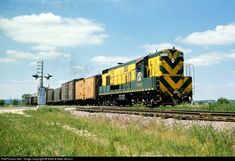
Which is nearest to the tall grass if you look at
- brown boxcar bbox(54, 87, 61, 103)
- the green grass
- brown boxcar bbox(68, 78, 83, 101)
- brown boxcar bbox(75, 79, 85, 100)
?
the green grass

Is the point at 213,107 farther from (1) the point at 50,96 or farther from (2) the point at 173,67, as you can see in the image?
(1) the point at 50,96

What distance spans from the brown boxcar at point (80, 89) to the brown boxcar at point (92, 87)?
6.84ft

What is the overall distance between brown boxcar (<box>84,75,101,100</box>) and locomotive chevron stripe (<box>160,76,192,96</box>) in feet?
52.7

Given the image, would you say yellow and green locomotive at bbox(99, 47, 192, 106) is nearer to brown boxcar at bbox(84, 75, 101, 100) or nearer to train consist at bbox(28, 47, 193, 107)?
train consist at bbox(28, 47, 193, 107)

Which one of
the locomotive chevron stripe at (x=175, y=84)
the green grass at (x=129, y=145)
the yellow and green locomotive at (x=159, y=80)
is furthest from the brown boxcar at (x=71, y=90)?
the green grass at (x=129, y=145)

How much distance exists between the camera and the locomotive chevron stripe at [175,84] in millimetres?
22641

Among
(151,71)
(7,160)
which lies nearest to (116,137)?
(7,160)

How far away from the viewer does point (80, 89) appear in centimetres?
4588

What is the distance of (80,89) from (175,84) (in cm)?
2441

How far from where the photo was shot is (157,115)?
55.5ft

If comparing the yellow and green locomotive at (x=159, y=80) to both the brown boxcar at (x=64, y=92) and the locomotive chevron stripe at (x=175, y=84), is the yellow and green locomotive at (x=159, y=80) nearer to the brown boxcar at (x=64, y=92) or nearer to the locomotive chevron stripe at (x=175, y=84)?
the locomotive chevron stripe at (x=175, y=84)

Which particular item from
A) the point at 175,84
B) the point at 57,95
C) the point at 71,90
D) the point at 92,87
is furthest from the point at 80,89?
the point at 175,84

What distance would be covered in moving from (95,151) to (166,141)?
7.82 ft

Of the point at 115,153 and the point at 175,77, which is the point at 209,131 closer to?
the point at 115,153
